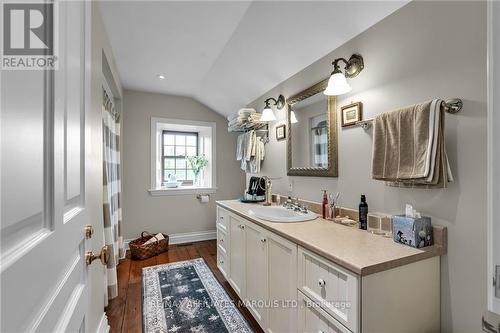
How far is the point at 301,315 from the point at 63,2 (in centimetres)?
159

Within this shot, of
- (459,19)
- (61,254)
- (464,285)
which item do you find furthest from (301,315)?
(459,19)

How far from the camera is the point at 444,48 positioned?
44.9 inches

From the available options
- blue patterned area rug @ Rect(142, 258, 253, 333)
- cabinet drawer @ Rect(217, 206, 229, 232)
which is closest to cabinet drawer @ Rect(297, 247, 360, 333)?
blue patterned area rug @ Rect(142, 258, 253, 333)

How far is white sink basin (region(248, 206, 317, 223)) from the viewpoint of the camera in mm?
1634

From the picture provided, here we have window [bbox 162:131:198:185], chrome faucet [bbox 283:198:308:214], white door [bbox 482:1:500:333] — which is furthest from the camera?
window [bbox 162:131:198:185]

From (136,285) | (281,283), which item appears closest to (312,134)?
(281,283)

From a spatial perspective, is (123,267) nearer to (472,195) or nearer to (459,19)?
(472,195)

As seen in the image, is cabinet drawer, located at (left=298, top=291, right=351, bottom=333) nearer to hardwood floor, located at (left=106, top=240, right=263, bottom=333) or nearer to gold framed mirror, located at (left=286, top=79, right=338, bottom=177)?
hardwood floor, located at (left=106, top=240, right=263, bottom=333)

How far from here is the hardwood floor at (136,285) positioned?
1831mm

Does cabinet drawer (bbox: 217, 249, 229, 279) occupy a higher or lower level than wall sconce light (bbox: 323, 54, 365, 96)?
lower

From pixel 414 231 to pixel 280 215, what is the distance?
107cm

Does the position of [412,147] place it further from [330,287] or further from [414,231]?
[330,287]

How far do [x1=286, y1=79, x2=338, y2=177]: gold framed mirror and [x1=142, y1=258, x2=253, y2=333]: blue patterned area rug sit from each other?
→ 1367 mm

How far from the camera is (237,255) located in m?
2.07
